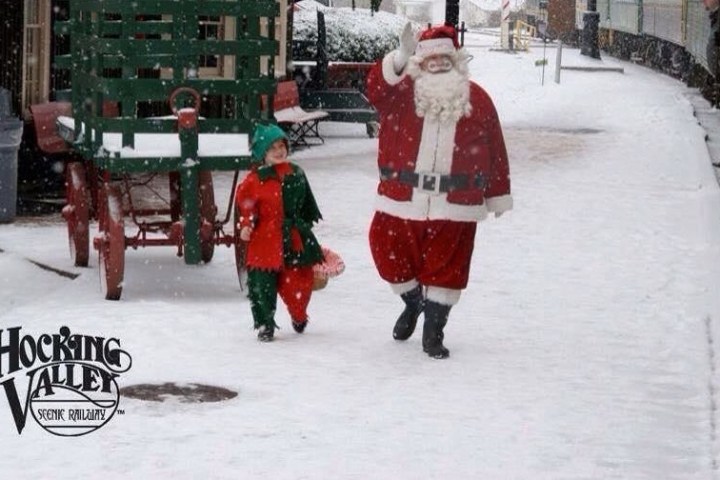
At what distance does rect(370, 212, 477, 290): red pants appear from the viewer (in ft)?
29.2

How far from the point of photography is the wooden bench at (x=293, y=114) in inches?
677

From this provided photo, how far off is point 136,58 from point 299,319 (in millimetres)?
2433

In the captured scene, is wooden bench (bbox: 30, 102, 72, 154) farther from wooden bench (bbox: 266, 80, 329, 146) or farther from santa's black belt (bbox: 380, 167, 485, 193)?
santa's black belt (bbox: 380, 167, 485, 193)

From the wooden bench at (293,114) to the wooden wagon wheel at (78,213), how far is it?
1.98 metres

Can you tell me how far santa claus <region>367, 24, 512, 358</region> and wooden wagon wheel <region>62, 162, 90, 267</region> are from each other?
10.5 feet

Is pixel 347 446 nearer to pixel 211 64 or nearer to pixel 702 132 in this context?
pixel 211 64

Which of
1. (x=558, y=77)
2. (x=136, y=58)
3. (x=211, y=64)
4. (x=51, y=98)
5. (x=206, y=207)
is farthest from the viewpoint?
(x=558, y=77)

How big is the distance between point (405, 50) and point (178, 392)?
221cm

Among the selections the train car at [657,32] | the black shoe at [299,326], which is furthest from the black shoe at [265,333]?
the train car at [657,32]

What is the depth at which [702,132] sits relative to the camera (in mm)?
23828

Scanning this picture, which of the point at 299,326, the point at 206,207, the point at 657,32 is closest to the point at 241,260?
the point at 206,207

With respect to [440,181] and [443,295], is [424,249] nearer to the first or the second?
[443,295]

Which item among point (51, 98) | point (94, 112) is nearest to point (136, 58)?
point (94, 112)

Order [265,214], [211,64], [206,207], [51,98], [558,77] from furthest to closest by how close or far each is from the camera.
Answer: [558,77], [211,64], [51,98], [206,207], [265,214]
